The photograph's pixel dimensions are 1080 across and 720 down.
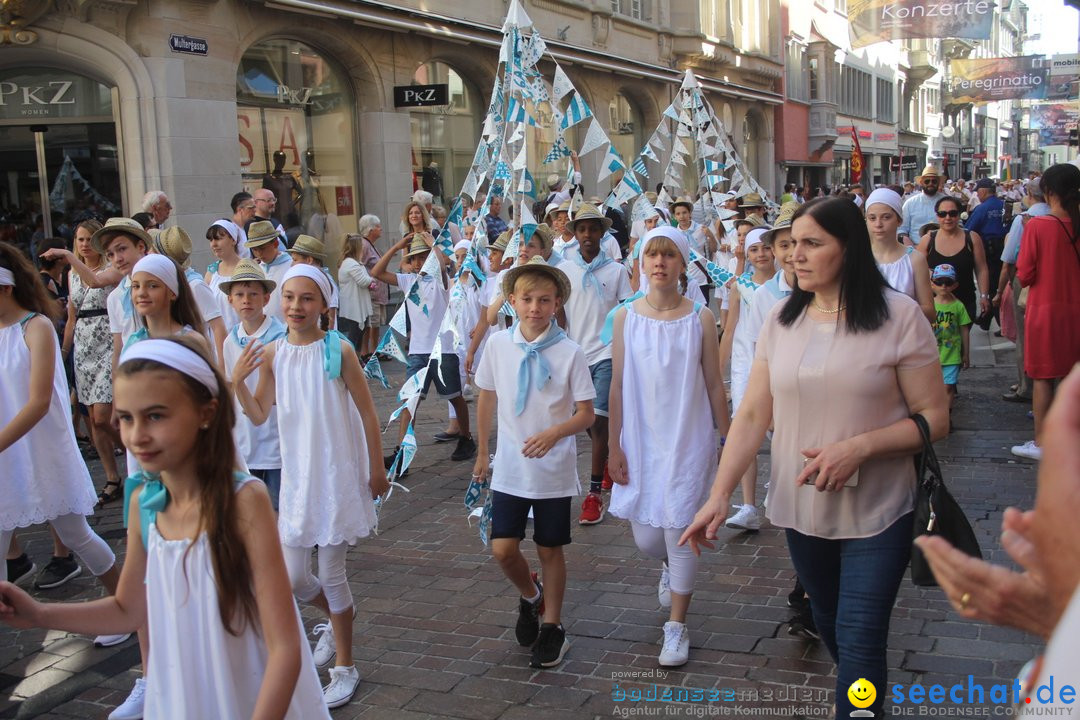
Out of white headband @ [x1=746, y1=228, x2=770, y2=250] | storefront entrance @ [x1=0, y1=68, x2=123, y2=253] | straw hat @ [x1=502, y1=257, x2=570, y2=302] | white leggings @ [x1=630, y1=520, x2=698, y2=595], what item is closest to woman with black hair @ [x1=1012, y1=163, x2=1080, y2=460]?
white headband @ [x1=746, y1=228, x2=770, y2=250]

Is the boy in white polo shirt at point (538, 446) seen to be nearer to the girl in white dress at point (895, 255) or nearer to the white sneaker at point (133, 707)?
the white sneaker at point (133, 707)

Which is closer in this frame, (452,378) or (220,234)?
(220,234)

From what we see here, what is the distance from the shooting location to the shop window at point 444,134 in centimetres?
1930

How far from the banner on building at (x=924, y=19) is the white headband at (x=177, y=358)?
1828 centimetres

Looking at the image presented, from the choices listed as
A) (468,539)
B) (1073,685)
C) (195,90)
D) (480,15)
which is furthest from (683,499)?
(480,15)

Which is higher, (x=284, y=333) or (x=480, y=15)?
(x=480, y=15)

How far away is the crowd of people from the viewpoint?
2.54 m

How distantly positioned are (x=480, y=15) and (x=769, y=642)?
17438mm

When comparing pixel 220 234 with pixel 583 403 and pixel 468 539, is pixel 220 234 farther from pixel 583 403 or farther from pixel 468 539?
pixel 583 403

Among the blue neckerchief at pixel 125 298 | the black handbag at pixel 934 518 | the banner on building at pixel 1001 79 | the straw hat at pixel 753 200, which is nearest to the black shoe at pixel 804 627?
the black handbag at pixel 934 518

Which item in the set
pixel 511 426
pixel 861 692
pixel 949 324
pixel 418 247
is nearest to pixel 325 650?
pixel 511 426

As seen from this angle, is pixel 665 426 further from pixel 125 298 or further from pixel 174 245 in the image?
pixel 174 245

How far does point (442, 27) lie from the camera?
60.7 feet

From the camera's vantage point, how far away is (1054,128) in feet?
160
